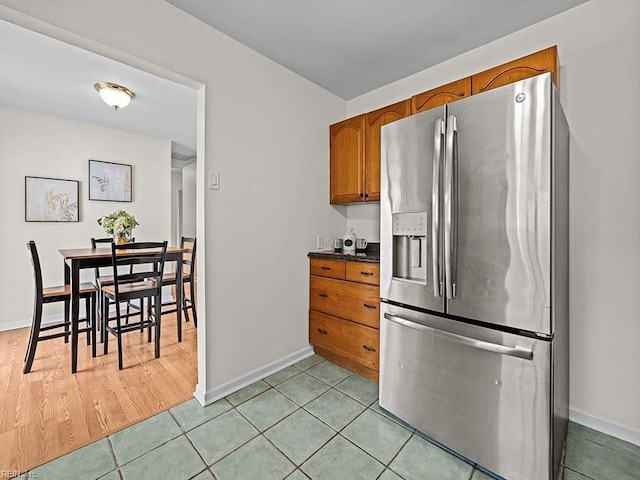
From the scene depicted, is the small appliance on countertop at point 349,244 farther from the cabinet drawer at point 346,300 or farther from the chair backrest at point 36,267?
the chair backrest at point 36,267

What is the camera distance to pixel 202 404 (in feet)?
6.32

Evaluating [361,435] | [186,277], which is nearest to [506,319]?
[361,435]

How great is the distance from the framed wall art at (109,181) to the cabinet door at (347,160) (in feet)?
10.3

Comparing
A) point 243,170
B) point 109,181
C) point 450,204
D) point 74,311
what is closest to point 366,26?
point 243,170

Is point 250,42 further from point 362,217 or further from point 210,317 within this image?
point 210,317

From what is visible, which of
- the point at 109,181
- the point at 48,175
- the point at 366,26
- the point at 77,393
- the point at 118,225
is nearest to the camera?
the point at 366,26

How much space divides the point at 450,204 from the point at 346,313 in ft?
4.16

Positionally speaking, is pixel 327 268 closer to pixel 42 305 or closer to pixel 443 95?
pixel 443 95

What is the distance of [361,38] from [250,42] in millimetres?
794

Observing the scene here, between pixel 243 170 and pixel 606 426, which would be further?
pixel 243 170

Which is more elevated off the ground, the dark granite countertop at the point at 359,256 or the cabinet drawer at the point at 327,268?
the dark granite countertop at the point at 359,256

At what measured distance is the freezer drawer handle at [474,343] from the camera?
4.14 feet

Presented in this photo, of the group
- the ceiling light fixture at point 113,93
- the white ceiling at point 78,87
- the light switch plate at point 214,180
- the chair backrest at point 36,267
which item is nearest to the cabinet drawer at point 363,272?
the light switch plate at point 214,180

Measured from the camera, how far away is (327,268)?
98.3 inches
